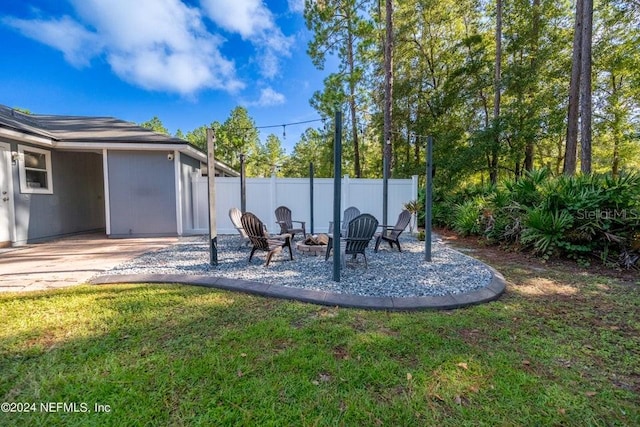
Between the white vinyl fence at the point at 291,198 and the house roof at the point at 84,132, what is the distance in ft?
4.94

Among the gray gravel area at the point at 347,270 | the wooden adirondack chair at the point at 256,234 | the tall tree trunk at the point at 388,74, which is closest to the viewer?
the gray gravel area at the point at 347,270

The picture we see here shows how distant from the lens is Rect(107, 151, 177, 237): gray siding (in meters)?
7.72

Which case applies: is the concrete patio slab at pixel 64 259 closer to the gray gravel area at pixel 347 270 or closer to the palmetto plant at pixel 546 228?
the gray gravel area at pixel 347 270

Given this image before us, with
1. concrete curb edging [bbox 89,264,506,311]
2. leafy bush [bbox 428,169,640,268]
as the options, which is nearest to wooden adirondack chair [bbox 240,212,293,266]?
concrete curb edging [bbox 89,264,506,311]

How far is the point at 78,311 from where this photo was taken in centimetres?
290

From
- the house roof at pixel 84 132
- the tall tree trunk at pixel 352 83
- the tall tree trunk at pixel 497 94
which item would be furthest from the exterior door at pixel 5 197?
the tall tree trunk at pixel 497 94

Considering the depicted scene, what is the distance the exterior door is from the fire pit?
6772 mm

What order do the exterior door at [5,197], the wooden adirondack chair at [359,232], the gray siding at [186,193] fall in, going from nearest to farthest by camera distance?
the wooden adirondack chair at [359,232], the exterior door at [5,197], the gray siding at [186,193]

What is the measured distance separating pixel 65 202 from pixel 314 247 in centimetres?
786

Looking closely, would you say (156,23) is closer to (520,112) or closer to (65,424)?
(65,424)

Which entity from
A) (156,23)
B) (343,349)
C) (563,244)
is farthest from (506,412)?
(156,23)

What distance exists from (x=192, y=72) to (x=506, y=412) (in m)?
15.3

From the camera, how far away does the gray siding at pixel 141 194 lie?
25.3 ft

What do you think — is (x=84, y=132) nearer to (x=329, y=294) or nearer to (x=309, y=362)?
(x=329, y=294)
